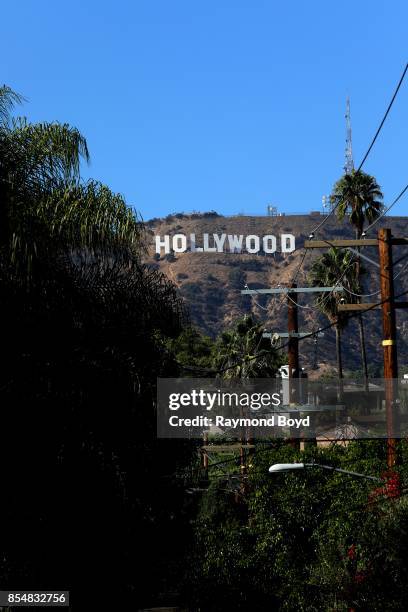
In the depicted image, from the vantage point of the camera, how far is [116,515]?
60.8 feet

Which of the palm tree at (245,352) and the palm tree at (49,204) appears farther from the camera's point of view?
the palm tree at (245,352)

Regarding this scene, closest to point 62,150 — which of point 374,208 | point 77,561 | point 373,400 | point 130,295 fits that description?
point 130,295

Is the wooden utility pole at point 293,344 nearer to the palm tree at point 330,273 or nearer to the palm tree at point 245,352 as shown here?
the palm tree at point 245,352

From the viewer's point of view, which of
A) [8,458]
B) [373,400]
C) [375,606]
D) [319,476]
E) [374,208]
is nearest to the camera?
[8,458]

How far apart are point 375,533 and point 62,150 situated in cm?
1743

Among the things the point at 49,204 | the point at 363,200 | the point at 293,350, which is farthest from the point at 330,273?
the point at 49,204

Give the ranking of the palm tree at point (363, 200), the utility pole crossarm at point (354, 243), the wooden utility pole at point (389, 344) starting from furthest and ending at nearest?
the palm tree at point (363, 200) → the utility pole crossarm at point (354, 243) → the wooden utility pole at point (389, 344)

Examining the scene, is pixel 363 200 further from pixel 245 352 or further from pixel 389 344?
pixel 389 344

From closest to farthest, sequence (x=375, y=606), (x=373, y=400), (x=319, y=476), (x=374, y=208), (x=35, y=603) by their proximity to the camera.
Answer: (x=35, y=603) < (x=375, y=606) < (x=319, y=476) < (x=374, y=208) < (x=373, y=400)

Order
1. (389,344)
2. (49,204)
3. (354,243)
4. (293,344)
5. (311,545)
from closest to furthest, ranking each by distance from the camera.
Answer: (49,204), (389,344), (354,243), (293,344), (311,545)

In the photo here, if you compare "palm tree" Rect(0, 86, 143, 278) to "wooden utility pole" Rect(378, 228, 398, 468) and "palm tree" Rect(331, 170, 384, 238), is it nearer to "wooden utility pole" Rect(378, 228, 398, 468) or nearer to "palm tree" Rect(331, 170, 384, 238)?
"wooden utility pole" Rect(378, 228, 398, 468)

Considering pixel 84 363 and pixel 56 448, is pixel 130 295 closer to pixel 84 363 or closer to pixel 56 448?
pixel 84 363

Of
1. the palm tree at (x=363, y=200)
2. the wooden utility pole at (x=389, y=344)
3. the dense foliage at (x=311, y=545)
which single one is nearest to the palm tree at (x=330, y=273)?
the palm tree at (x=363, y=200)

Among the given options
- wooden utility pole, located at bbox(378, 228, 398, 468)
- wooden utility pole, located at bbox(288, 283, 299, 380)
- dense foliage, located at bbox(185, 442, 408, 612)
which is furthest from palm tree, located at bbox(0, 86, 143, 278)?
wooden utility pole, located at bbox(288, 283, 299, 380)
